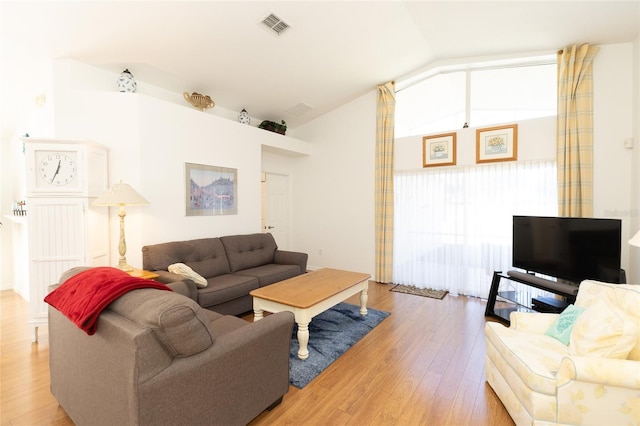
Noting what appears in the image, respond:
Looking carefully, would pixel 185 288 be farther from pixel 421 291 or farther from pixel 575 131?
pixel 575 131

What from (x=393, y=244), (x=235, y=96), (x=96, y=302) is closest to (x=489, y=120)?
(x=393, y=244)

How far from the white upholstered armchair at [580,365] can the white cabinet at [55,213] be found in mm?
3681

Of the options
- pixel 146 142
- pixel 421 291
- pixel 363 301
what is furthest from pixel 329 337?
pixel 146 142

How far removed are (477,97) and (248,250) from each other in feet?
13.1

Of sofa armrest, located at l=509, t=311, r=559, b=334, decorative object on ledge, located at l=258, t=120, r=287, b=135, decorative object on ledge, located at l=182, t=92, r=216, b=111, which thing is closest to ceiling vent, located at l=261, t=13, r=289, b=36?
decorative object on ledge, located at l=182, t=92, r=216, b=111

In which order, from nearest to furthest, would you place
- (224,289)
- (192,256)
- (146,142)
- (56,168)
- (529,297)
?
(56,168) → (224,289) → (146,142) → (192,256) → (529,297)

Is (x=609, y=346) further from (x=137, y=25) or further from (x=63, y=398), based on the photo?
(x=137, y=25)

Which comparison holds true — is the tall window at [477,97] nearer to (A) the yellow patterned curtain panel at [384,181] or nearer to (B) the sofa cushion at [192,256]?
(A) the yellow patterned curtain panel at [384,181]

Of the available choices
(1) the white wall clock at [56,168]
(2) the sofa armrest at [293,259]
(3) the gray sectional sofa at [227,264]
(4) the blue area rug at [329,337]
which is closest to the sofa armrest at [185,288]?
(3) the gray sectional sofa at [227,264]

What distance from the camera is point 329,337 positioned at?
9.14 ft

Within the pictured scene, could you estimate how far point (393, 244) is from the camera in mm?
4762

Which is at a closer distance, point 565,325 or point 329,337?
point 565,325

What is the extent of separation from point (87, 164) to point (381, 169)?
3.87m

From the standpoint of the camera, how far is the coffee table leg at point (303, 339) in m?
2.35
